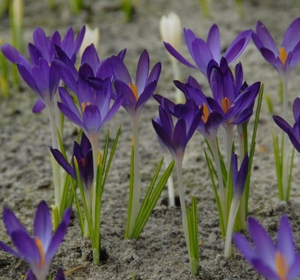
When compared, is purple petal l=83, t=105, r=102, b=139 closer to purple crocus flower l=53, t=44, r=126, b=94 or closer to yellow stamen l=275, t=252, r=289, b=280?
purple crocus flower l=53, t=44, r=126, b=94

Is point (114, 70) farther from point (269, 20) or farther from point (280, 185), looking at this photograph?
point (269, 20)

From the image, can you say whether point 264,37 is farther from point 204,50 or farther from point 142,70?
point 142,70

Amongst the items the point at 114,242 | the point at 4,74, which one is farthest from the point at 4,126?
the point at 114,242

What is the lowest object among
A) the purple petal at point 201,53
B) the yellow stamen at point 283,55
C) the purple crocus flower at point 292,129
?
the purple crocus flower at point 292,129

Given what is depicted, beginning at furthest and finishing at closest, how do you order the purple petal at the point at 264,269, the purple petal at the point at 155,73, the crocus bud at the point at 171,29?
the crocus bud at the point at 171,29 → the purple petal at the point at 155,73 → the purple petal at the point at 264,269

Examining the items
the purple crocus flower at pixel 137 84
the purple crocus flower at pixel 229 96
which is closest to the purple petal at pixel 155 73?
the purple crocus flower at pixel 137 84

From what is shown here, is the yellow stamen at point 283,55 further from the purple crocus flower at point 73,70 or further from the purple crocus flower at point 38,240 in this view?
the purple crocus flower at point 38,240

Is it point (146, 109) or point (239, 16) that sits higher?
point (239, 16)
